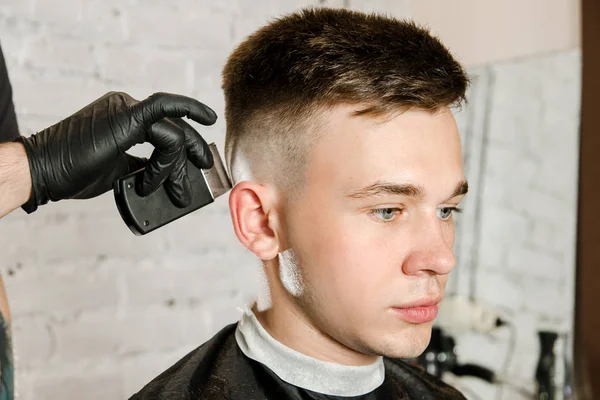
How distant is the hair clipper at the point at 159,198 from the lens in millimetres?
1136

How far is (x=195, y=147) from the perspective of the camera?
1.16 meters

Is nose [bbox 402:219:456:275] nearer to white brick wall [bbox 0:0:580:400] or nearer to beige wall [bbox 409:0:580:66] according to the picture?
white brick wall [bbox 0:0:580:400]

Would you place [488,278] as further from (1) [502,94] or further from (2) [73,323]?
(2) [73,323]

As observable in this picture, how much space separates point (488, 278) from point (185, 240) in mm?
1112

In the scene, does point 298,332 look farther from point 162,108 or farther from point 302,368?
point 162,108

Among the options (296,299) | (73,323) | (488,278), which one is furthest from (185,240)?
(488,278)

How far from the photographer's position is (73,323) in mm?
1652

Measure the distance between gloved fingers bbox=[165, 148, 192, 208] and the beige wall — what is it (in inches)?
64.6

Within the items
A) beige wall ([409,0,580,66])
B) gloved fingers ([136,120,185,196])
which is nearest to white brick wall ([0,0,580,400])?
beige wall ([409,0,580,66])

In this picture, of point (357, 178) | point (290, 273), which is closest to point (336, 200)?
point (357, 178)

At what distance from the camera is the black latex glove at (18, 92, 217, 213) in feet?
3.58

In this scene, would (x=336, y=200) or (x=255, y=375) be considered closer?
(x=336, y=200)

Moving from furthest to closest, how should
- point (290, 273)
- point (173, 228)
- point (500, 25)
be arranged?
1. point (500, 25)
2. point (173, 228)
3. point (290, 273)

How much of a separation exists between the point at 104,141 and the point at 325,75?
0.38 meters
